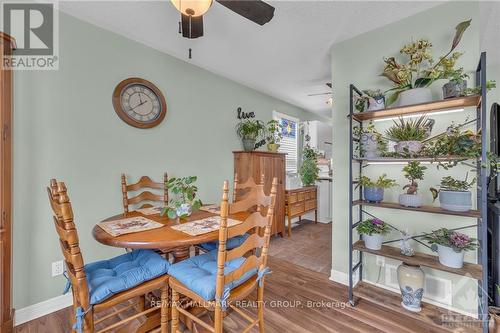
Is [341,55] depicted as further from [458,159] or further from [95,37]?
[95,37]

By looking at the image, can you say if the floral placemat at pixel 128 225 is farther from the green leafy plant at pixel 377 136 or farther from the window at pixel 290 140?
the window at pixel 290 140

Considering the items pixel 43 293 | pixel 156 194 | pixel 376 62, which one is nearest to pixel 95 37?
pixel 156 194

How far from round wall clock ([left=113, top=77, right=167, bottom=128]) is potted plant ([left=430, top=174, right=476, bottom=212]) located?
9.07 ft

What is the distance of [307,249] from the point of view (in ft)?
10.7

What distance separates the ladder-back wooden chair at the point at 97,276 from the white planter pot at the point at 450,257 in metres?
2.00

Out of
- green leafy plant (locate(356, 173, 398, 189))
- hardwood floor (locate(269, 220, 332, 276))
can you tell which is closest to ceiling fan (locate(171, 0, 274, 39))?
green leafy plant (locate(356, 173, 398, 189))

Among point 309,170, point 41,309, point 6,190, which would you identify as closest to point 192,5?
point 6,190

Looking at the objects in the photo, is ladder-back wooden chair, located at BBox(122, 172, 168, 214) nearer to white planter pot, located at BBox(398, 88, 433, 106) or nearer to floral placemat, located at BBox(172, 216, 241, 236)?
floral placemat, located at BBox(172, 216, 241, 236)

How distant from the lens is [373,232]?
6.35 feet

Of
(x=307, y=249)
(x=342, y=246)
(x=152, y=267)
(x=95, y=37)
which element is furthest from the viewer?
(x=307, y=249)

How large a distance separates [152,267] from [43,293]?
1.21 m

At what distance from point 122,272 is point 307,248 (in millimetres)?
2543

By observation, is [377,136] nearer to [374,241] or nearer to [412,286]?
[374,241]

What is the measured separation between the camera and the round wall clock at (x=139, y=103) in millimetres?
2316
